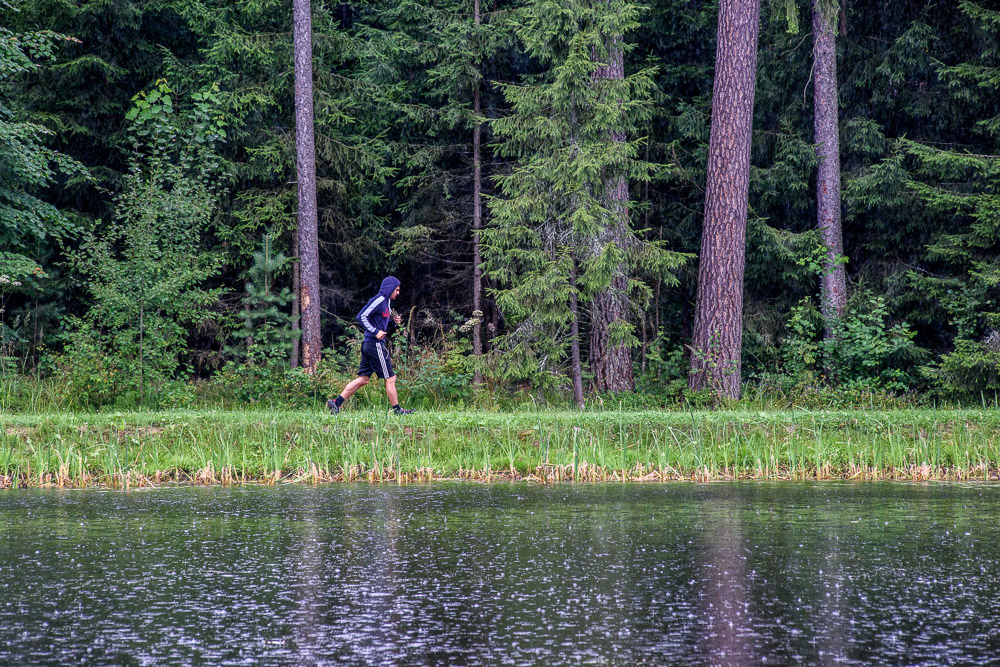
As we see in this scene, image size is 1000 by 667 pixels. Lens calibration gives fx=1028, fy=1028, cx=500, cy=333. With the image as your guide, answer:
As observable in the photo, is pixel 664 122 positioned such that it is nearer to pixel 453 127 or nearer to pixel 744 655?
pixel 453 127

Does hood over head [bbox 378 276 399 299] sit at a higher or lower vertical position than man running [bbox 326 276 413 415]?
higher

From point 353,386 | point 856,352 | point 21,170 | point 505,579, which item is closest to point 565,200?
point 353,386

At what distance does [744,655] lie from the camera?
16.8 ft

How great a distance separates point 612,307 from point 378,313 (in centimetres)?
Answer: 443

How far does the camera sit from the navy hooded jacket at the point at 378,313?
13961mm

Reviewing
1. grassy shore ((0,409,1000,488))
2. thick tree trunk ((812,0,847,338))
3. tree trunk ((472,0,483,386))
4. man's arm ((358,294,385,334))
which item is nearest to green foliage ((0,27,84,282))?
grassy shore ((0,409,1000,488))

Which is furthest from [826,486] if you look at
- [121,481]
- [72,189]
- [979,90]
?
[72,189]

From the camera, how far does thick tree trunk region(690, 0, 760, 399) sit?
16922 millimetres

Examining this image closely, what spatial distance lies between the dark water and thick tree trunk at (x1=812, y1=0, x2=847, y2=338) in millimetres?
9469

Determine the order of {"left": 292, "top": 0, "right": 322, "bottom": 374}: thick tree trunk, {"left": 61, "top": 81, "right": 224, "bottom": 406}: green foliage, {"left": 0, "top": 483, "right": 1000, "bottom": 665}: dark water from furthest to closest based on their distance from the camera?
1. {"left": 292, "top": 0, "right": 322, "bottom": 374}: thick tree trunk
2. {"left": 61, "top": 81, "right": 224, "bottom": 406}: green foliage
3. {"left": 0, "top": 483, "right": 1000, "bottom": 665}: dark water

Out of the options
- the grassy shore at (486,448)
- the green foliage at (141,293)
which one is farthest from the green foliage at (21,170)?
the grassy shore at (486,448)

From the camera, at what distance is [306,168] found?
20.0 metres

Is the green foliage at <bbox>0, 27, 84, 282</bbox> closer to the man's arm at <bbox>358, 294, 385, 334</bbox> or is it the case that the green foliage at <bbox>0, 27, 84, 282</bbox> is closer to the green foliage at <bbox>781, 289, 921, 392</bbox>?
the man's arm at <bbox>358, 294, 385, 334</bbox>

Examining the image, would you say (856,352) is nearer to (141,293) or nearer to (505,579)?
(141,293)
